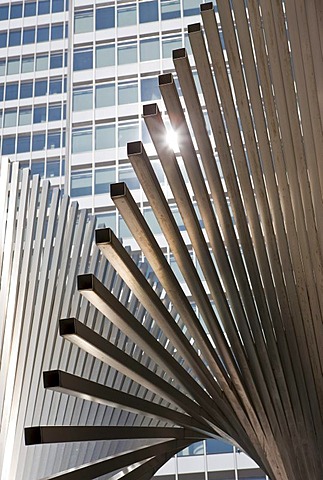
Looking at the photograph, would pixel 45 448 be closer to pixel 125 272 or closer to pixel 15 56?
pixel 125 272

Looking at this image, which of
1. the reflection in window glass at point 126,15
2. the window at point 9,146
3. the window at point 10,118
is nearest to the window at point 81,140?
the window at point 9,146

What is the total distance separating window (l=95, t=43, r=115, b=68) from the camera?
19.8 metres

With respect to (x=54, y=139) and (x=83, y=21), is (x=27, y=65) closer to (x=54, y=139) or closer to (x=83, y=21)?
(x=83, y=21)

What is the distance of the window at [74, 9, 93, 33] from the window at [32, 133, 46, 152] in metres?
2.62

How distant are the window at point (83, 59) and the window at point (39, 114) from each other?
115 cm

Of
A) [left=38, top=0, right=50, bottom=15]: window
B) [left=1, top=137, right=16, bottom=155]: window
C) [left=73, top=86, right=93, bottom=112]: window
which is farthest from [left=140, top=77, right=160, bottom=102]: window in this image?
[left=38, top=0, right=50, bottom=15]: window

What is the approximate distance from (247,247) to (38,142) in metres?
16.2

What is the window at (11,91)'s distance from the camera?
19906 millimetres

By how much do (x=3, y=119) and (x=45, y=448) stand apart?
16.0 metres

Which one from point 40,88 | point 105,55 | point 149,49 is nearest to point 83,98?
point 40,88

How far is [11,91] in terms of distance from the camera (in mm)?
20031

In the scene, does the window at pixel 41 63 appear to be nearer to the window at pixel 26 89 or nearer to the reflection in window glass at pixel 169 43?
the window at pixel 26 89

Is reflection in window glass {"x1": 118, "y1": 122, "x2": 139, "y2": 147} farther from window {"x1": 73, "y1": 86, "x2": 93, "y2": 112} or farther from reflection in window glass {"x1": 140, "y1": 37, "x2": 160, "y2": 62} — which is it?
reflection in window glass {"x1": 140, "y1": 37, "x2": 160, "y2": 62}

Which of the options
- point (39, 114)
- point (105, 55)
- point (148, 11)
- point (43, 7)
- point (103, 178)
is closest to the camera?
point (103, 178)
